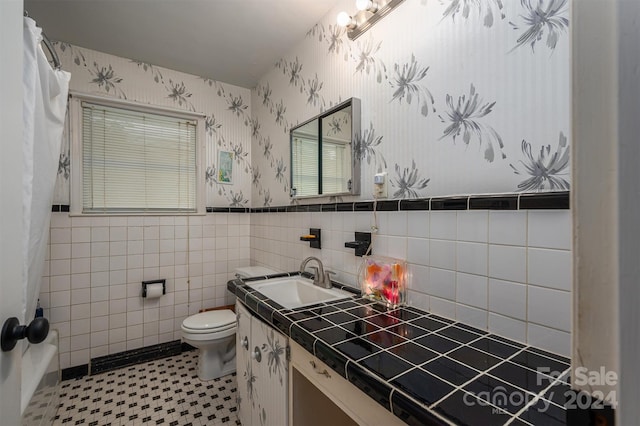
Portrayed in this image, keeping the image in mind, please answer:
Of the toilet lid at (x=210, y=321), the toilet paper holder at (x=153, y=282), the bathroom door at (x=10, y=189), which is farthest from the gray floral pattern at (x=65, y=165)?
the bathroom door at (x=10, y=189)

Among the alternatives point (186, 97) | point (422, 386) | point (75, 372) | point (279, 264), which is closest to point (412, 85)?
point (422, 386)

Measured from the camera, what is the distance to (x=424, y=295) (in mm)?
1162

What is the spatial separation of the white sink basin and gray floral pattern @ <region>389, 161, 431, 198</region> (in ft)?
2.05

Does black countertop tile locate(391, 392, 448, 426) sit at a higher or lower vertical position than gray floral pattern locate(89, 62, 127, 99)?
lower

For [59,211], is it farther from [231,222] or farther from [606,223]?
[606,223]

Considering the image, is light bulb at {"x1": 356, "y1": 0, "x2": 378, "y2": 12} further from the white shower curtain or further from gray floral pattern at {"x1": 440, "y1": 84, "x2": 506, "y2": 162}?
the white shower curtain

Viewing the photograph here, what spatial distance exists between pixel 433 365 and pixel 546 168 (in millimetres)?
657

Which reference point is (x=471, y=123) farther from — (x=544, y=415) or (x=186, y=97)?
(x=186, y=97)

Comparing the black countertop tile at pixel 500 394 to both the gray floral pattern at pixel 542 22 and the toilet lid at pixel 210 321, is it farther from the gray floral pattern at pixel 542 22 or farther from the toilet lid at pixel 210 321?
the toilet lid at pixel 210 321

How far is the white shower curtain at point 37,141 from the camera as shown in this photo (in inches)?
40.2

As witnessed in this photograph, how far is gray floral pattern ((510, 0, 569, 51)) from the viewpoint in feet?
2.66

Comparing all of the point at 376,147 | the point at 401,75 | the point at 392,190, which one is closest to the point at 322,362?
the point at 392,190

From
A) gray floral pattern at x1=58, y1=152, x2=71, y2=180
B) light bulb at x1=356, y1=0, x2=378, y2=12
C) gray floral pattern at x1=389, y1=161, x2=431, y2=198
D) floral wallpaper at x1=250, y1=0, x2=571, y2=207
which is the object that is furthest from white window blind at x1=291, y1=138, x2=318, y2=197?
gray floral pattern at x1=58, y1=152, x2=71, y2=180

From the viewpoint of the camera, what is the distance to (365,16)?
4.76ft
